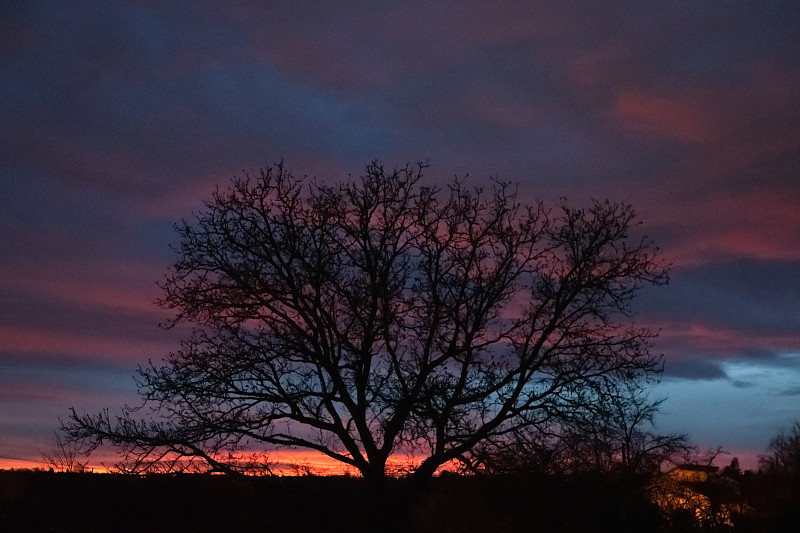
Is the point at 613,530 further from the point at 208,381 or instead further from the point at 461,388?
the point at 208,381

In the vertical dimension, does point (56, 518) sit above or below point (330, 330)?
below

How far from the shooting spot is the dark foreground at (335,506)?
1716 cm

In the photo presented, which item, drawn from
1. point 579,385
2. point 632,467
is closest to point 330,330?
point 579,385

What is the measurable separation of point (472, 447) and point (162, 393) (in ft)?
22.9

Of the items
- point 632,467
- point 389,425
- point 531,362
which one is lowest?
point 632,467

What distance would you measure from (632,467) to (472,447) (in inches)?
140

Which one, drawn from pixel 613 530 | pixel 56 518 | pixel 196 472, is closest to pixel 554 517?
pixel 613 530

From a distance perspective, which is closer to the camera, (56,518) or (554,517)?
(554,517)

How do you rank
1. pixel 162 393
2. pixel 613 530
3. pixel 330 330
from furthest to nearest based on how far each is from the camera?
1. pixel 330 330
2. pixel 162 393
3. pixel 613 530

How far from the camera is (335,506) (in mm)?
20484

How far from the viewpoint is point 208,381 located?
18484 mm

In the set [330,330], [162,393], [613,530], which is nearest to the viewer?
[613,530]

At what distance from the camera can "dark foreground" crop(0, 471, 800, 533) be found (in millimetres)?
17156

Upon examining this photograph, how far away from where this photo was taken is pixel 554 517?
17.3m
